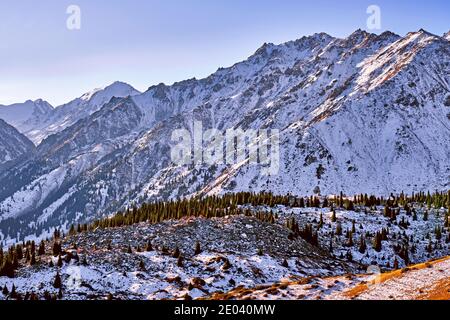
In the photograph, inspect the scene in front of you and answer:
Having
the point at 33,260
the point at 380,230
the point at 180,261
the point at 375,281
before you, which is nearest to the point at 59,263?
the point at 33,260

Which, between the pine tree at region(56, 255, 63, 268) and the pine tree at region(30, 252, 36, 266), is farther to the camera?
the pine tree at region(30, 252, 36, 266)

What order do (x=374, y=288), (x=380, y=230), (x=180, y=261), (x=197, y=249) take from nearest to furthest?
(x=374, y=288) → (x=180, y=261) → (x=197, y=249) → (x=380, y=230)

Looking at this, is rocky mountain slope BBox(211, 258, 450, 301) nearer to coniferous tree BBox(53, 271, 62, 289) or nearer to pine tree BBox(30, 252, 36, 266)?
coniferous tree BBox(53, 271, 62, 289)

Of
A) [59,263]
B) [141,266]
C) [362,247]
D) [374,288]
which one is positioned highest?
[374,288]

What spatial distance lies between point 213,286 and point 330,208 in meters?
54.4

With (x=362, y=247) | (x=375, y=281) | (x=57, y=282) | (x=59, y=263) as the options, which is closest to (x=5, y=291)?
(x=57, y=282)

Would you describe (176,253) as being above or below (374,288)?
below

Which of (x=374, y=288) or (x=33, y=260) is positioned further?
(x=33, y=260)

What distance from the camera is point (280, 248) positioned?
79938 millimetres

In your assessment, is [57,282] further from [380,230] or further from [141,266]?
[380,230]

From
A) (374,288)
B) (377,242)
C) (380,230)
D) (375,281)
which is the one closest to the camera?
(374,288)

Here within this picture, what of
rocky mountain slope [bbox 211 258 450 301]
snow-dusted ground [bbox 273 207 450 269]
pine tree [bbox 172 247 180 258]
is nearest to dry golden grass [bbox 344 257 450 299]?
rocky mountain slope [bbox 211 258 450 301]

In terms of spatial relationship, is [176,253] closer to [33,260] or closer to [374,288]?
[33,260]

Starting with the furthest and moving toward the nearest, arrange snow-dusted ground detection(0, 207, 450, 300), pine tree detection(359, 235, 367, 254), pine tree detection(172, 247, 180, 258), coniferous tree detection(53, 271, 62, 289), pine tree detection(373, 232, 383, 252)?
pine tree detection(373, 232, 383, 252)
pine tree detection(359, 235, 367, 254)
pine tree detection(172, 247, 180, 258)
coniferous tree detection(53, 271, 62, 289)
snow-dusted ground detection(0, 207, 450, 300)
